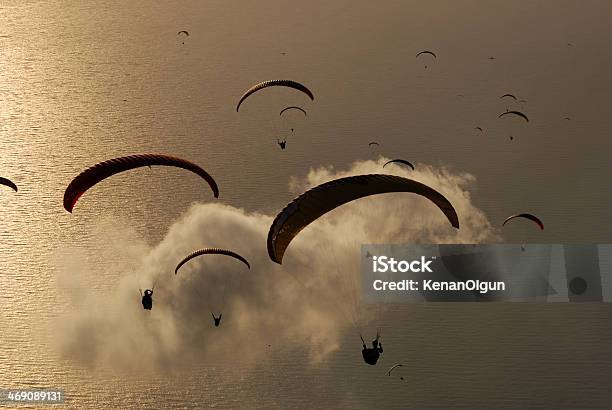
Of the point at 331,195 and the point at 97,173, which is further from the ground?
the point at 97,173

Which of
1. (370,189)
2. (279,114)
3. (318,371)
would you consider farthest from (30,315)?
(370,189)

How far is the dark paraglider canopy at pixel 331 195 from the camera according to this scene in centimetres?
1377

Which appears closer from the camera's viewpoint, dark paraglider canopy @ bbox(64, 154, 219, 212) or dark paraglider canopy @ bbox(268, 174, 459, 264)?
dark paraglider canopy @ bbox(268, 174, 459, 264)

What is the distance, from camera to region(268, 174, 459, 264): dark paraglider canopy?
13.8 metres

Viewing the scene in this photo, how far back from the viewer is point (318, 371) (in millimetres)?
36594

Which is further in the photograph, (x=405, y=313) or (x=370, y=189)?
(x=405, y=313)

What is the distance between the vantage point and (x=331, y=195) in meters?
14.1

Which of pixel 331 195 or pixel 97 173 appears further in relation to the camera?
pixel 97 173

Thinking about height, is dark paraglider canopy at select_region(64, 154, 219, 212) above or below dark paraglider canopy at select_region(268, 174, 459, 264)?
above

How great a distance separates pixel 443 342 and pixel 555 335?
7326 mm

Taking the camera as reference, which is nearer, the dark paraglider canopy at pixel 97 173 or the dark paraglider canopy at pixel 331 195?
the dark paraglider canopy at pixel 331 195

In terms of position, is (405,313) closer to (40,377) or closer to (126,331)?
(126,331)

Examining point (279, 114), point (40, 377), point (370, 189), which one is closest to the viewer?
point (370, 189)

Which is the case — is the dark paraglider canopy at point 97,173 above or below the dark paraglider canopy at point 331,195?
above
